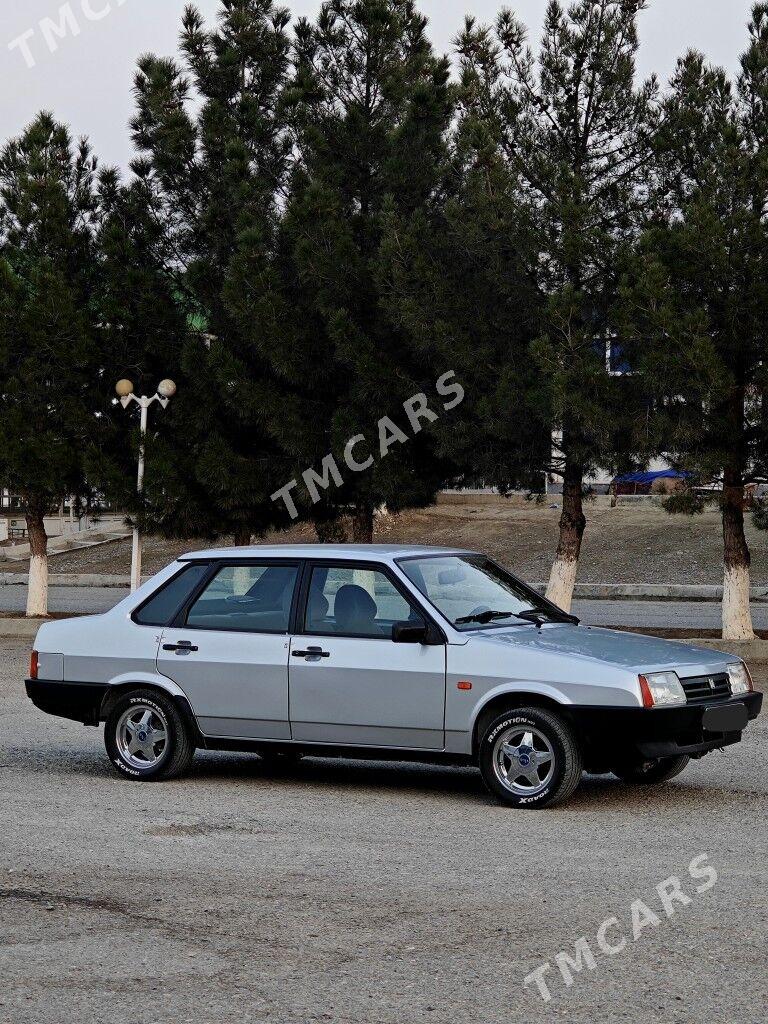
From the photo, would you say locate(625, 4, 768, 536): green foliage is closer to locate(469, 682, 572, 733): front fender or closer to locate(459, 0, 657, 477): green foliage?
locate(459, 0, 657, 477): green foliage

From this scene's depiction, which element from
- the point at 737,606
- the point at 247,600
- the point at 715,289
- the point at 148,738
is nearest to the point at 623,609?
the point at 737,606

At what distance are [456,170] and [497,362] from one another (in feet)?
9.37

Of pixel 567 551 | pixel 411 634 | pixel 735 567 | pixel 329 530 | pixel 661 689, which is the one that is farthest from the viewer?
pixel 329 530

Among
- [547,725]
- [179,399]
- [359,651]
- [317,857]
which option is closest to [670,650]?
[547,725]

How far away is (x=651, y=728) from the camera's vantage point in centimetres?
830

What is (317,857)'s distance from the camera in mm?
7438

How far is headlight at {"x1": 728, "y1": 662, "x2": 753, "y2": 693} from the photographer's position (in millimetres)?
8914

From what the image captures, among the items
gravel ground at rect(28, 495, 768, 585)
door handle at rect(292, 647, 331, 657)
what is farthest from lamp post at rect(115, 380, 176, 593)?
door handle at rect(292, 647, 331, 657)

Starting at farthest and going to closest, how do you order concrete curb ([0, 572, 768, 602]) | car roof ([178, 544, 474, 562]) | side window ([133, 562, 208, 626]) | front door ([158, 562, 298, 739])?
concrete curb ([0, 572, 768, 602])
side window ([133, 562, 208, 626])
car roof ([178, 544, 474, 562])
front door ([158, 562, 298, 739])

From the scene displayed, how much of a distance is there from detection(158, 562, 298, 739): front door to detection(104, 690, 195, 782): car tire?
0.62 ft

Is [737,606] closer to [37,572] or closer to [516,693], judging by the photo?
[516,693]

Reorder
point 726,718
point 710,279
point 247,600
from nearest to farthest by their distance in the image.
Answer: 1. point 726,718
2. point 247,600
3. point 710,279

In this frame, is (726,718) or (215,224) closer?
(726,718)

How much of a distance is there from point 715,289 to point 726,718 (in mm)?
11169
